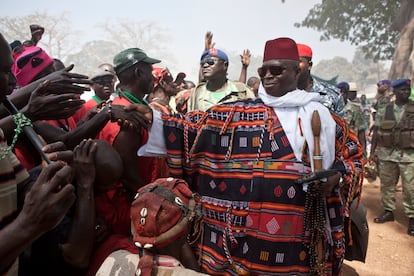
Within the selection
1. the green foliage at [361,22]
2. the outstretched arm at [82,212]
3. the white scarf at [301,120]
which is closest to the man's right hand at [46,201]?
the outstretched arm at [82,212]

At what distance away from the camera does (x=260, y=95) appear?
2186 millimetres

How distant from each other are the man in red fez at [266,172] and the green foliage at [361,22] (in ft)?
66.9

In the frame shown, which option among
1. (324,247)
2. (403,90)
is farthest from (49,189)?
(403,90)

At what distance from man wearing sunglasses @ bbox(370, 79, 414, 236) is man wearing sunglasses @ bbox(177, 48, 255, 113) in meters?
2.92

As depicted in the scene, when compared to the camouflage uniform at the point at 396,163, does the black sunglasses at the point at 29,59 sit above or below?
above

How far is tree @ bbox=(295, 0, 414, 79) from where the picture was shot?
14723 millimetres

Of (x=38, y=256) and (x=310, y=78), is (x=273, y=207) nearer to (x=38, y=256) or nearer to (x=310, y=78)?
(x=38, y=256)

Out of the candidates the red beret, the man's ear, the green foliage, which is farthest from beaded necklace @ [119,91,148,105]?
the green foliage

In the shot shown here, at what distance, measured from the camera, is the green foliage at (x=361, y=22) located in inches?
766

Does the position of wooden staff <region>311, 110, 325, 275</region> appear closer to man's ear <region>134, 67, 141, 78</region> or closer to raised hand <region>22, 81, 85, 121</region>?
man's ear <region>134, 67, 141, 78</region>

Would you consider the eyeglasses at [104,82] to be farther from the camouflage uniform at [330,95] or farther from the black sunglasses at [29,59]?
the camouflage uniform at [330,95]

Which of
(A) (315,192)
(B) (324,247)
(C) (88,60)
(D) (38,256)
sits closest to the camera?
(D) (38,256)

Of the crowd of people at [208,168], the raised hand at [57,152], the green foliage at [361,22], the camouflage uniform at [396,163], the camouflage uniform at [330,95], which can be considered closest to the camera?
the raised hand at [57,152]

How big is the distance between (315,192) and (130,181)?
45.2 inches
